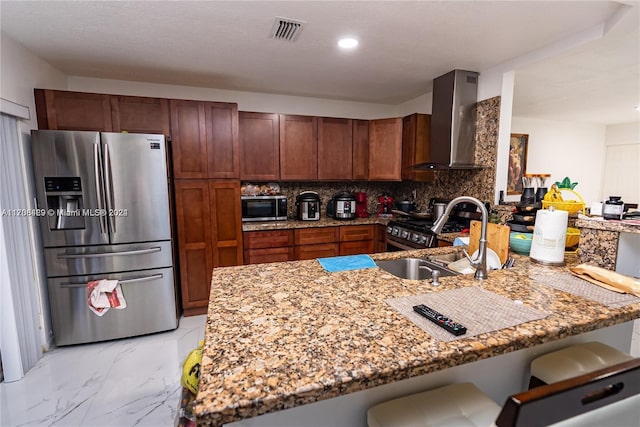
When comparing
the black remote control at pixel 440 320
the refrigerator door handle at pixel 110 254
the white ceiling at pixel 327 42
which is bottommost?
the refrigerator door handle at pixel 110 254

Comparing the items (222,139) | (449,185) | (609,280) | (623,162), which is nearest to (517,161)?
(623,162)

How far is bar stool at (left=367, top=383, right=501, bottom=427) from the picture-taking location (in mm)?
883

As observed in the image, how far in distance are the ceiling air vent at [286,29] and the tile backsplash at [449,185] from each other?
6.32ft

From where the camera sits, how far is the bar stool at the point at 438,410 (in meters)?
0.88

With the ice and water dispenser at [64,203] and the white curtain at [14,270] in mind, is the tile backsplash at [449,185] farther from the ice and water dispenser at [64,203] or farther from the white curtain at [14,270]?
the white curtain at [14,270]

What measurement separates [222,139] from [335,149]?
54.0 inches

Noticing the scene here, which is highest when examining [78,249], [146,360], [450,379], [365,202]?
[365,202]

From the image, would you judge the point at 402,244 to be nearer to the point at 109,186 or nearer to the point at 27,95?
the point at 109,186

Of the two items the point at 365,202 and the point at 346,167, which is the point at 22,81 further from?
the point at 365,202

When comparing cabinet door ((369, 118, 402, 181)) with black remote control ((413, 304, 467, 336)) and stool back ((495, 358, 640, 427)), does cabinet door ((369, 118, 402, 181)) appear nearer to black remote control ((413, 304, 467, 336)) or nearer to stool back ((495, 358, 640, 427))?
black remote control ((413, 304, 467, 336))

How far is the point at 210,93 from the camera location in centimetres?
342

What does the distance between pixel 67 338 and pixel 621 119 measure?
8237 millimetres

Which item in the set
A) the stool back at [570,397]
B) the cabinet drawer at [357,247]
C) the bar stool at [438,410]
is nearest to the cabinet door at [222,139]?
the cabinet drawer at [357,247]

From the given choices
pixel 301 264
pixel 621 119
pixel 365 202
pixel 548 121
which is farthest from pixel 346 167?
pixel 621 119
